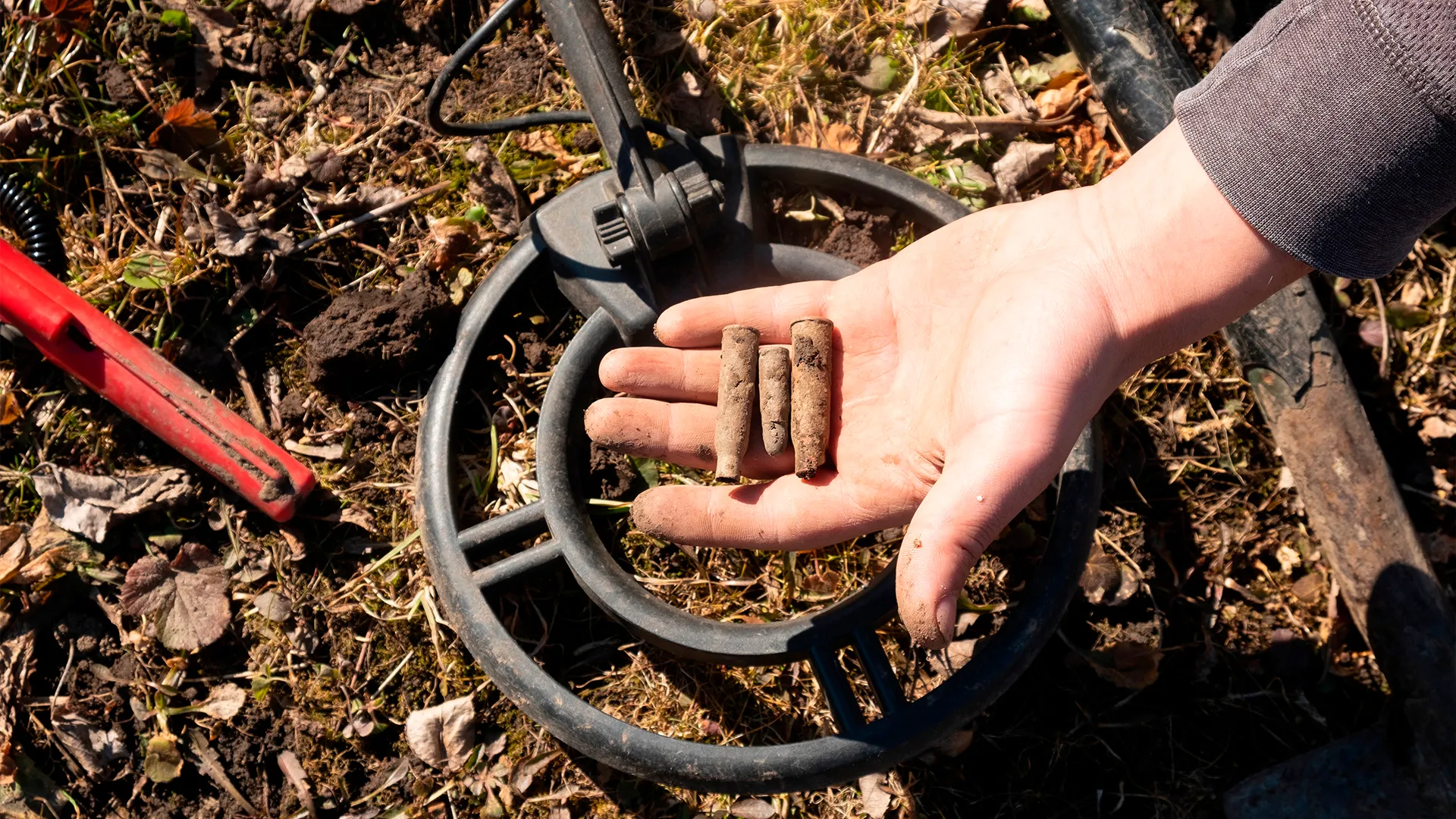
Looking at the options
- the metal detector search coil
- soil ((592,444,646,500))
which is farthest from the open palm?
soil ((592,444,646,500))

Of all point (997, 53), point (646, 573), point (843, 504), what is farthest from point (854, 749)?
point (997, 53)

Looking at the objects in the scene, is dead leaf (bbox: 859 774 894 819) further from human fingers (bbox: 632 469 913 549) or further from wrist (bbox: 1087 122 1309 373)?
wrist (bbox: 1087 122 1309 373)

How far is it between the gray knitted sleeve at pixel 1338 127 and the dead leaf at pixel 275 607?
2712 millimetres

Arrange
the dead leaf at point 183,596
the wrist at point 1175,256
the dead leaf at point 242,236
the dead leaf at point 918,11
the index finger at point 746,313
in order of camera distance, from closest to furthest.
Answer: the wrist at point 1175,256 → the index finger at point 746,313 → the dead leaf at point 183,596 → the dead leaf at point 242,236 → the dead leaf at point 918,11

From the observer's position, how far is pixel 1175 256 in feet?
7.01

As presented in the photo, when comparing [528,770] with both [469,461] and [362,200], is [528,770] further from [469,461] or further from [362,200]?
[362,200]

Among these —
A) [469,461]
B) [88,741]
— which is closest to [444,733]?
[469,461]

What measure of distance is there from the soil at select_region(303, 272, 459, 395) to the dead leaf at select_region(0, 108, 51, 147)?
1.15m

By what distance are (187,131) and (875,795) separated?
297 centimetres

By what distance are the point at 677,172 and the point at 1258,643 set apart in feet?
7.14

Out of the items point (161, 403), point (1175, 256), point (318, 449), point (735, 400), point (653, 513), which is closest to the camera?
point (1175, 256)

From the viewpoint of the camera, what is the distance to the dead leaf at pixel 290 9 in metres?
3.18

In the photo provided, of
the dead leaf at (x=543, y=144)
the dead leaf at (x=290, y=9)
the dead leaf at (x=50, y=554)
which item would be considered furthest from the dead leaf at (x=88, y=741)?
the dead leaf at (x=290, y=9)

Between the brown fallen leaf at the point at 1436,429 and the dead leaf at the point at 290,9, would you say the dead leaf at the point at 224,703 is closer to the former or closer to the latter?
the dead leaf at the point at 290,9
